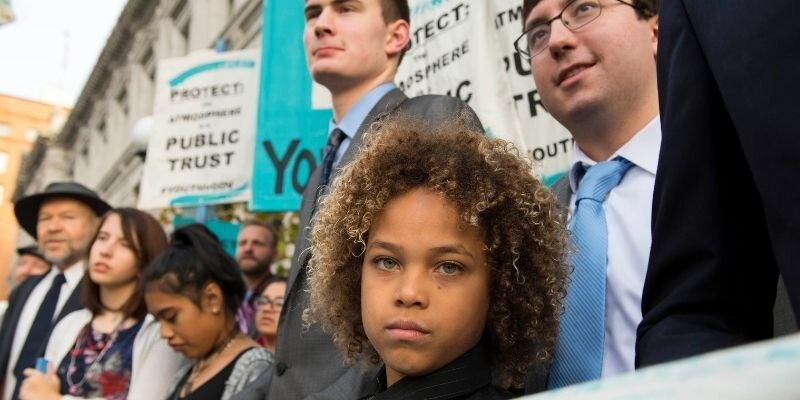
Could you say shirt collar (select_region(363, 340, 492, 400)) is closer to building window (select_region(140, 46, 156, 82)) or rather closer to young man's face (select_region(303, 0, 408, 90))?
young man's face (select_region(303, 0, 408, 90))

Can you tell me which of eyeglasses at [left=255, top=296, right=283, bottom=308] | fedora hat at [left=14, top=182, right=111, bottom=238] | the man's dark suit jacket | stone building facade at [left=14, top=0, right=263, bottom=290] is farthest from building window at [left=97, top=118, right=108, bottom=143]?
the man's dark suit jacket

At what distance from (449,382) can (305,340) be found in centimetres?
68

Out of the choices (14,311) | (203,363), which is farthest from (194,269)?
(14,311)

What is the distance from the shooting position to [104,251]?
345 cm

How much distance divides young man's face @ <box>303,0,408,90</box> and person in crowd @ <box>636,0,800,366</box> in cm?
143

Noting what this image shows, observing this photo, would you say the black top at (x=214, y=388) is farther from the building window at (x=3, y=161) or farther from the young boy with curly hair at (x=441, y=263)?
the building window at (x=3, y=161)

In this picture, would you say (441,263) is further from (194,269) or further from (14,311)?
(14,311)

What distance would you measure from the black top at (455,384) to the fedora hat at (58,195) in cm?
326

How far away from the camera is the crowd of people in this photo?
110 centimetres

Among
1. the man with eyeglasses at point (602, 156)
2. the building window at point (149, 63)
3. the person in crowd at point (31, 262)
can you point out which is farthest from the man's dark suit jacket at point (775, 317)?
the building window at point (149, 63)

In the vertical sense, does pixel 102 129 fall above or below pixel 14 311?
above

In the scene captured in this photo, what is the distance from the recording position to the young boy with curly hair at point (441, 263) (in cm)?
144

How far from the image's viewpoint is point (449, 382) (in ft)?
4.73

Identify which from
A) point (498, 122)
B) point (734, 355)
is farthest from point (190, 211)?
point (734, 355)
